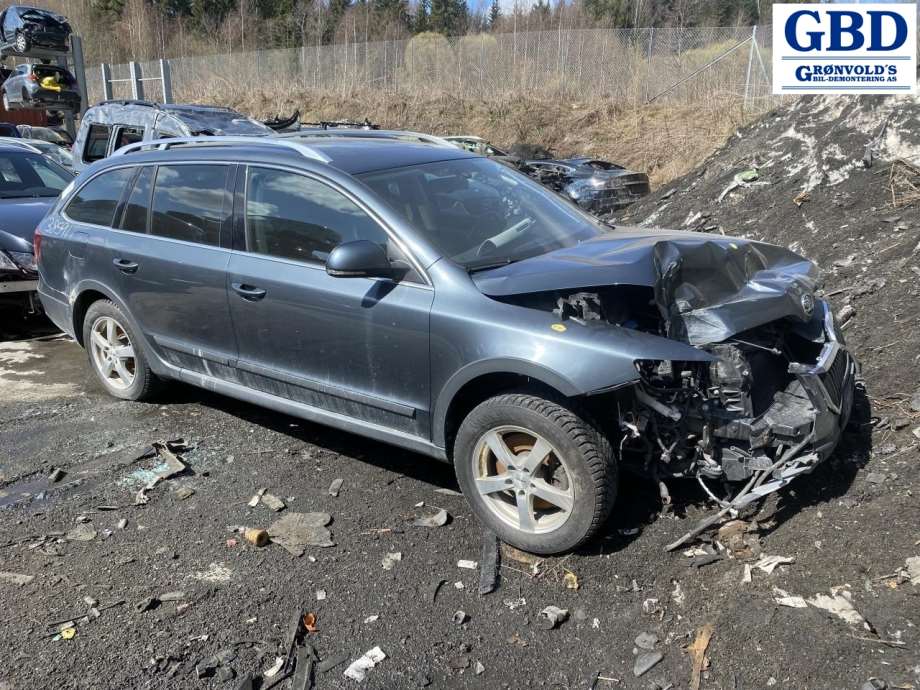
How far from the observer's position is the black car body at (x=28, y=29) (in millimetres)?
14445

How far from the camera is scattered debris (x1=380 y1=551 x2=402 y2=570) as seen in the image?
350cm

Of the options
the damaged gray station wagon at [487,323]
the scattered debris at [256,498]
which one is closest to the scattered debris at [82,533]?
the scattered debris at [256,498]

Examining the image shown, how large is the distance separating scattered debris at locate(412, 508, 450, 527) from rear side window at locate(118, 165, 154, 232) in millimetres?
2681

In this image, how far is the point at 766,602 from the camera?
307cm

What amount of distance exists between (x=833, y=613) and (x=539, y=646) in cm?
116

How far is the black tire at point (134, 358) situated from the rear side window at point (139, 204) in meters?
0.59

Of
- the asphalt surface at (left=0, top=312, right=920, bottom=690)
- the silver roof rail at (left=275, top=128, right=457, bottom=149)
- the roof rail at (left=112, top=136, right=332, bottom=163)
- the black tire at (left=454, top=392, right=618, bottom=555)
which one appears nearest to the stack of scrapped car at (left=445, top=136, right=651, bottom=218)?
the silver roof rail at (left=275, top=128, right=457, bottom=149)

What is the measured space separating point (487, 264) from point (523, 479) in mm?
1063

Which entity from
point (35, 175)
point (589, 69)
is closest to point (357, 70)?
point (589, 69)

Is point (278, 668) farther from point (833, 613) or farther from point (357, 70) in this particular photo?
point (357, 70)

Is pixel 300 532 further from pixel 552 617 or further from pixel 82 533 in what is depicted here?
pixel 552 617

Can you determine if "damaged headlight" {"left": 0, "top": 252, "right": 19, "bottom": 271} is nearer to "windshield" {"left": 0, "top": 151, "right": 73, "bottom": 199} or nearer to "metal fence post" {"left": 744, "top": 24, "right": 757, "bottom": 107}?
"windshield" {"left": 0, "top": 151, "right": 73, "bottom": 199}

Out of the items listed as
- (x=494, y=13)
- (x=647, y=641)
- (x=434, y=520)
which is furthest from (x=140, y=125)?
(x=494, y=13)

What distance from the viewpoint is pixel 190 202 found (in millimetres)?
4648
